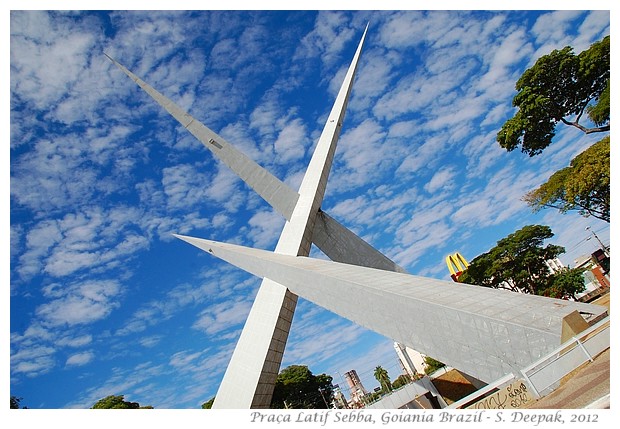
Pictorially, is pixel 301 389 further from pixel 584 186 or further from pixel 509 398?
pixel 509 398

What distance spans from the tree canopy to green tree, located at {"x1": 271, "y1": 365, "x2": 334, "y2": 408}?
23.0 metres

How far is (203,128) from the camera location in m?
13.1

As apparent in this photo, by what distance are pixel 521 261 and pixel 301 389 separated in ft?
90.1

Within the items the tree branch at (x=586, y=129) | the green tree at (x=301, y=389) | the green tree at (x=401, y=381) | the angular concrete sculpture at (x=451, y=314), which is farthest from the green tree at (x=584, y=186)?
the green tree at (x=401, y=381)

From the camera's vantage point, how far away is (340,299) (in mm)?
8539

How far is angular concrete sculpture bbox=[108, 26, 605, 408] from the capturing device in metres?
5.93

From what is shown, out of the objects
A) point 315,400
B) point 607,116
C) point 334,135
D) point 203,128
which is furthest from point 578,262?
point 203,128

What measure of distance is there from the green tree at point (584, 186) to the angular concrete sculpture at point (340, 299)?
439 inches

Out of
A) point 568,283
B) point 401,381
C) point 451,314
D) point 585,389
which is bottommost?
point 401,381

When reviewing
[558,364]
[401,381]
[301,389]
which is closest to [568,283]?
[301,389]

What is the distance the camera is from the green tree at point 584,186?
1689cm

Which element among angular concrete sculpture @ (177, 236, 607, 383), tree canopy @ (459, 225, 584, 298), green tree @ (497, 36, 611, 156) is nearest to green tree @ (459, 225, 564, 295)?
tree canopy @ (459, 225, 584, 298)

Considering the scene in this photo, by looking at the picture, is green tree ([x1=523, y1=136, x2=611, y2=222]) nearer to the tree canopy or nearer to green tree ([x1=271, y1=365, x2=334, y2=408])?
the tree canopy
